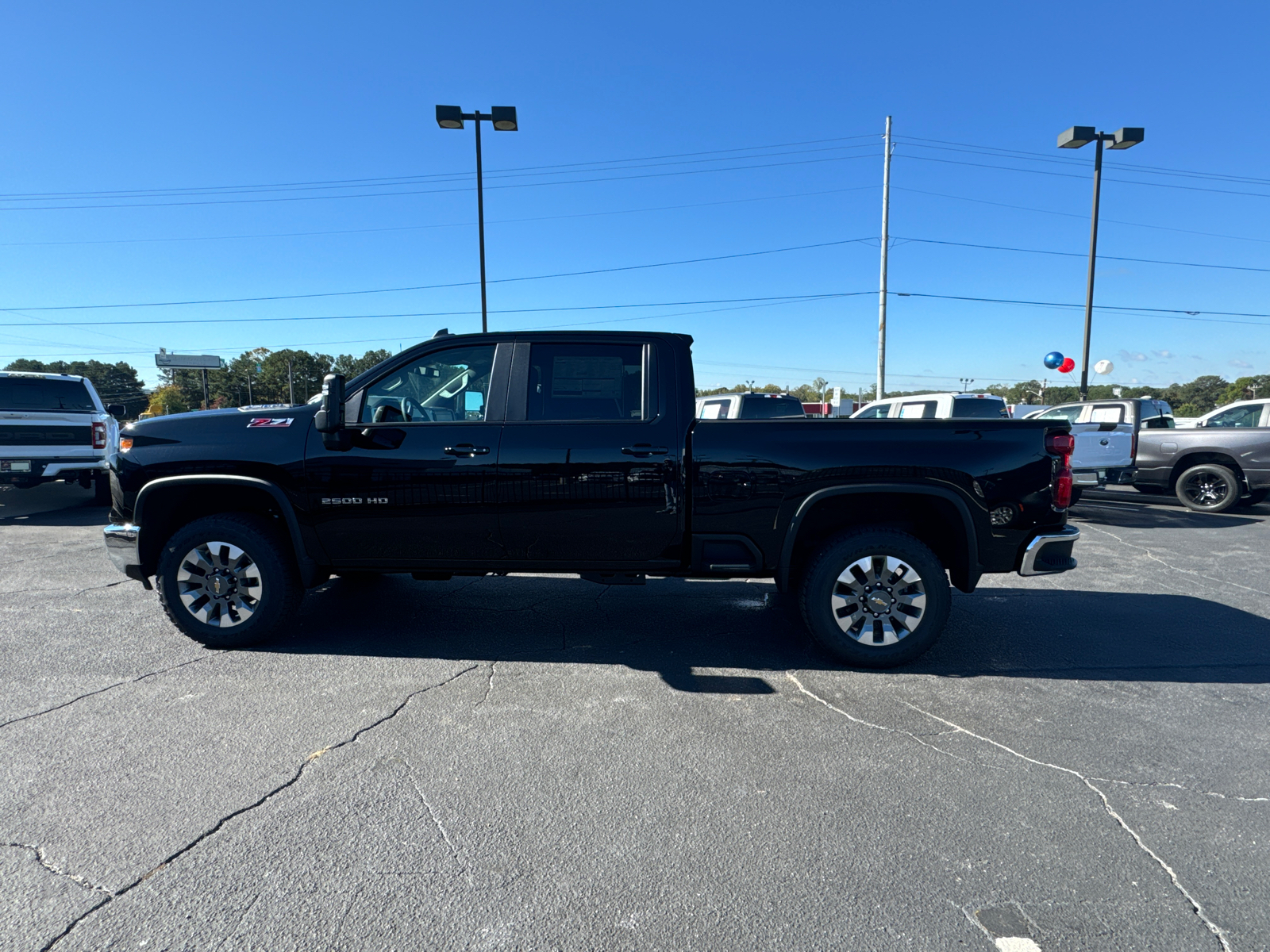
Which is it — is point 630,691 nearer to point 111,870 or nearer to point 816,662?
point 816,662

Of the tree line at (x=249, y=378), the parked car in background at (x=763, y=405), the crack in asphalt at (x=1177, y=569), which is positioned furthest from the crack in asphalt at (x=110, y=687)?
the tree line at (x=249, y=378)

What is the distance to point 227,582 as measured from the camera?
444 centimetres

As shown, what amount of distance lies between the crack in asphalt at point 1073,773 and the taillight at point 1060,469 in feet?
5.14

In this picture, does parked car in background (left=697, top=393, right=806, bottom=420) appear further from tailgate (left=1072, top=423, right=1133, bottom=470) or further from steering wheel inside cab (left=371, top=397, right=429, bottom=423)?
→ steering wheel inside cab (left=371, top=397, right=429, bottom=423)

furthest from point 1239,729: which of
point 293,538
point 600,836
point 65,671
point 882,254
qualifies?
point 882,254

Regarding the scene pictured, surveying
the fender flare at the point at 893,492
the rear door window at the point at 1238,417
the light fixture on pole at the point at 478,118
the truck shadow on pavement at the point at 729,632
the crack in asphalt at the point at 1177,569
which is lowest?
the truck shadow on pavement at the point at 729,632

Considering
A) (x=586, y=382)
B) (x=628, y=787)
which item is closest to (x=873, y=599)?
(x=628, y=787)

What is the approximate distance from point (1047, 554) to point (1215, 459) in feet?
30.2

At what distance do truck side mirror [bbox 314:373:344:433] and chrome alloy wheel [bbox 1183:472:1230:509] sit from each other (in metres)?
12.3

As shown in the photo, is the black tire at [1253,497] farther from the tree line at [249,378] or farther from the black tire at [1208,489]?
the tree line at [249,378]

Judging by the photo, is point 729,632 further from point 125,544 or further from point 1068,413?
point 1068,413

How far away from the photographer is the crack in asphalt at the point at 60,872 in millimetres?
2215

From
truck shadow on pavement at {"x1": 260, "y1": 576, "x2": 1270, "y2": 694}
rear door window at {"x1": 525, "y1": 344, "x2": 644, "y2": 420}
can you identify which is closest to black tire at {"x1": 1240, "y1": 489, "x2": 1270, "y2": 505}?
truck shadow on pavement at {"x1": 260, "y1": 576, "x2": 1270, "y2": 694}

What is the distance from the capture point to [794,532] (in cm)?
412
